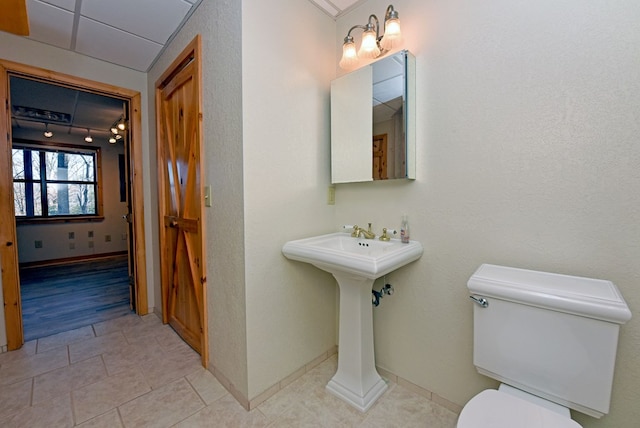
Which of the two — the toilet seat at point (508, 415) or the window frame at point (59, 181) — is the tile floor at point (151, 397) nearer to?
the toilet seat at point (508, 415)

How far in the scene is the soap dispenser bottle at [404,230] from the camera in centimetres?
158

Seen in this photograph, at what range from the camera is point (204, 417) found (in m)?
1.45

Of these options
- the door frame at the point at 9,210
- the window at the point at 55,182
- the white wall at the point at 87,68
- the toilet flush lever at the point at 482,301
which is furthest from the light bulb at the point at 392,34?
the window at the point at 55,182

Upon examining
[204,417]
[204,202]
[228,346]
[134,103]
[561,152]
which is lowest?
[204,417]

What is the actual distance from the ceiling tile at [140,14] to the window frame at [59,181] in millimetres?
4125

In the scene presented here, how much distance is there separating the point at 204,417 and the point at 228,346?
1.15 ft

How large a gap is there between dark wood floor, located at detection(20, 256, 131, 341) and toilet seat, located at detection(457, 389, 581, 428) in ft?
10.2

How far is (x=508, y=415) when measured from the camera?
0.93 m

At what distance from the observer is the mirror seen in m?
1.53

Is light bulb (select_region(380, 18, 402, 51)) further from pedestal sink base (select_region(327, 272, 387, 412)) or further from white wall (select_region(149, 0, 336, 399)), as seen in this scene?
pedestal sink base (select_region(327, 272, 387, 412))

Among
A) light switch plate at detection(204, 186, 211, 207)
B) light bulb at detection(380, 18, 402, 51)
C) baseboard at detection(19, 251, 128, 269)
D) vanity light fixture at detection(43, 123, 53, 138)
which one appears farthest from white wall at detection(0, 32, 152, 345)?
baseboard at detection(19, 251, 128, 269)

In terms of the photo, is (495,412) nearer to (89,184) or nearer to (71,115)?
(71,115)

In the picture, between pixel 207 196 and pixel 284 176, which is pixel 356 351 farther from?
pixel 207 196

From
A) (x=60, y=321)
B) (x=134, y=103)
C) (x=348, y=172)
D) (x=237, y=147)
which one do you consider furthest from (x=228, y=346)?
(x=134, y=103)
